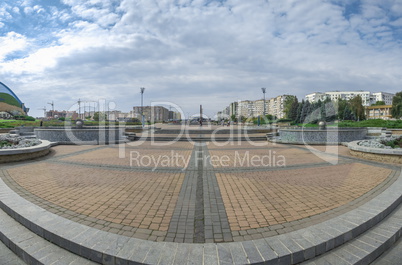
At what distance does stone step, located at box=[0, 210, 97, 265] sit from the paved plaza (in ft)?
1.55

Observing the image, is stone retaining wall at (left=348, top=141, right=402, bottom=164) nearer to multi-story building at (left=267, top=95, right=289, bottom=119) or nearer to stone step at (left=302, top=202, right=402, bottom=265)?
stone step at (left=302, top=202, right=402, bottom=265)

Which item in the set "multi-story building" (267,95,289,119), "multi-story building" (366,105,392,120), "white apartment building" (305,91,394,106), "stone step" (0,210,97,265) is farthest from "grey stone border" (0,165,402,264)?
"white apartment building" (305,91,394,106)

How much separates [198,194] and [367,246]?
295 centimetres

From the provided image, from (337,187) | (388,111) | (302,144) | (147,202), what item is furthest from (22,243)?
(388,111)

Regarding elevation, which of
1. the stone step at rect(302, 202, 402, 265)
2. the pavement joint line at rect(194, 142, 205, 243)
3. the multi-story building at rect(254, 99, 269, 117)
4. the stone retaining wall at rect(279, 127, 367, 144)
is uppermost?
the multi-story building at rect(254, 99, 269, 117)

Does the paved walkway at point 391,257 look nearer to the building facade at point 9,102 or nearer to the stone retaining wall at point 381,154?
the stone retaining wall at point 381,154

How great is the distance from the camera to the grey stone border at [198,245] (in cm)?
234

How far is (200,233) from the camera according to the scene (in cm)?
290

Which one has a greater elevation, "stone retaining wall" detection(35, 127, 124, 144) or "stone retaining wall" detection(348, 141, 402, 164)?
"stone retaining wall" detection(35, 127, 124, 144)

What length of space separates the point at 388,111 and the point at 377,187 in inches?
4626

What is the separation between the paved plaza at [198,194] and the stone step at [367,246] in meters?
0.47

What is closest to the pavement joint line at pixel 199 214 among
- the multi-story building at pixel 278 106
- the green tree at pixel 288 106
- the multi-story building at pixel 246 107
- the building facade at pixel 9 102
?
the green tree at pixel 288 106

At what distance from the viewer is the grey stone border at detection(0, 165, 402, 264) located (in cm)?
234

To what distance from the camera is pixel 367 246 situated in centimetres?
274
